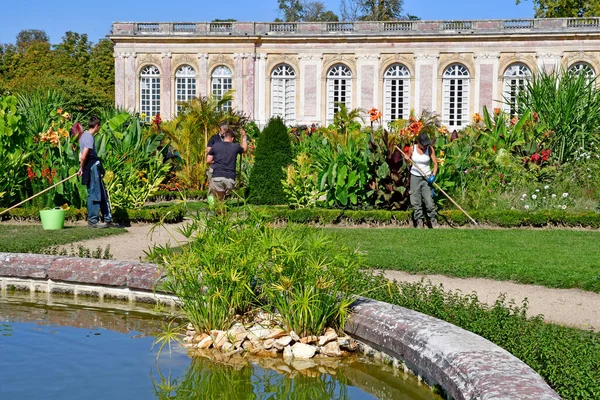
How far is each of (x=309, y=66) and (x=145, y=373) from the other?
33858 mm

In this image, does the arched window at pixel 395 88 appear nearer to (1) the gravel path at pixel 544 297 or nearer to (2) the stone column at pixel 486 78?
(2) the stone column at pixel 486 78

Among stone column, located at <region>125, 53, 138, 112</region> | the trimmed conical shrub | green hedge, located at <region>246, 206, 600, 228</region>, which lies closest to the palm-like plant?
the trimmed conical shrub

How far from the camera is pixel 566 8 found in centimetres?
3872

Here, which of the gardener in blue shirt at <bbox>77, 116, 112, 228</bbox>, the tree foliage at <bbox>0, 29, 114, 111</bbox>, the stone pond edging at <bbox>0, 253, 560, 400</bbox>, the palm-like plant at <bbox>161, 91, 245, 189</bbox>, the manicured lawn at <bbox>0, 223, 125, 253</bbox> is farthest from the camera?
the tree foliage at <bbox>0, 29, 114, 111</bbox>

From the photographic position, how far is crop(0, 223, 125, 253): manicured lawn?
24.5 ft

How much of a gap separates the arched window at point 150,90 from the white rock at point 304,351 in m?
33.8

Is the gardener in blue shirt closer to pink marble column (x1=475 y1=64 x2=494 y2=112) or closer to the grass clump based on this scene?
the grass clump

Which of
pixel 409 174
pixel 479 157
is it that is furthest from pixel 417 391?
pixel 479 157

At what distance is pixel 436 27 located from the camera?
36938mm

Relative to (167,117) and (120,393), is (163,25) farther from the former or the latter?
(120,393)

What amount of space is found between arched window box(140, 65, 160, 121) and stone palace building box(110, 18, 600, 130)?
0.04m

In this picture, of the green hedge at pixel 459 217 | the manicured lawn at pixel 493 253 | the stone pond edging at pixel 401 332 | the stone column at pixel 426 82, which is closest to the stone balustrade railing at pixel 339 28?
the stone column at pixel 426 82

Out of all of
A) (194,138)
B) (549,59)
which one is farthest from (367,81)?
(194,138)

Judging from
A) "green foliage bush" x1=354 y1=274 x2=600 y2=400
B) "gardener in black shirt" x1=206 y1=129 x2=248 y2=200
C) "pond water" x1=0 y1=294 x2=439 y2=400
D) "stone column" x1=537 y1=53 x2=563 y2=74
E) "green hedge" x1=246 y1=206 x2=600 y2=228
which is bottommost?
"pond water" x1=0 y1=294 x2=439 y2=400
